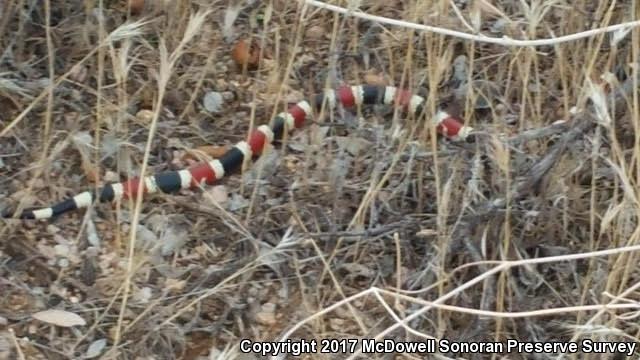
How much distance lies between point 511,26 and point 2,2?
101 cm

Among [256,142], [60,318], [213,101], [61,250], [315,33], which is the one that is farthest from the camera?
[315,33]

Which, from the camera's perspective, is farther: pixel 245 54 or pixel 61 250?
pixel 245 54

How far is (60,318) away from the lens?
74.5 inches

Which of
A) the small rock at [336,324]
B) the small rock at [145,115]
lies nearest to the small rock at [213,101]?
the small rock at [145,115]

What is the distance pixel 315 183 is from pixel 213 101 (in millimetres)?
350

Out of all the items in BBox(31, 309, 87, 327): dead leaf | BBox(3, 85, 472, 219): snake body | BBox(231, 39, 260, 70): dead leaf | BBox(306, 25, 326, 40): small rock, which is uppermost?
BBox(306, 25, 326, 40): small rock

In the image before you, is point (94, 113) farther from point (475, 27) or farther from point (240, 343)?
point (475, 27)

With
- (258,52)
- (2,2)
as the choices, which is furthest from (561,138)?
(2,2)

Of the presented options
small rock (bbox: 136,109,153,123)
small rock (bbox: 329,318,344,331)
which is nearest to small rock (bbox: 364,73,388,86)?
small rock (bbox: 136,109,153,123)

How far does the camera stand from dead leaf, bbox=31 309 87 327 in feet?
6.20

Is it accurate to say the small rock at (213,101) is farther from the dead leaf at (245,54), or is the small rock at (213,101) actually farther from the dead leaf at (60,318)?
the dead leaf at (60,318)

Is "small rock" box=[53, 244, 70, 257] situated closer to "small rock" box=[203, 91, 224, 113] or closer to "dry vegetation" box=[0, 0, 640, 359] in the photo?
"dry vegetation" box=[0, 0, 640, 359]

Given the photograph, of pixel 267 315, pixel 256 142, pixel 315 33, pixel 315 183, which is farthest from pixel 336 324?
pixel 315 33

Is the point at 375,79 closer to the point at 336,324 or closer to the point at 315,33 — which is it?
the point at 315,33
